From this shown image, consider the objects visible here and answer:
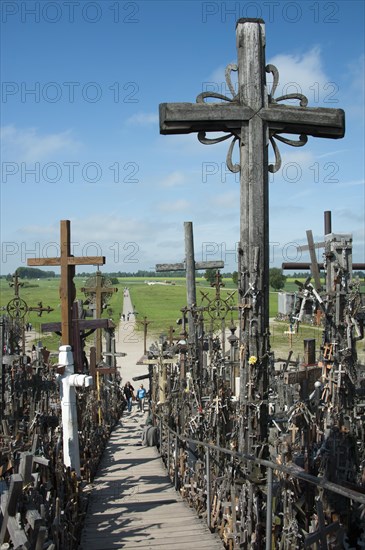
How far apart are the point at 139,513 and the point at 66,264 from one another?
349 centimetres

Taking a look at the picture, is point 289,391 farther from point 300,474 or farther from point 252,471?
point 300,474

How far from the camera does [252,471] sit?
13.9ft

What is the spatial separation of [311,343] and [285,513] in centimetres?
870

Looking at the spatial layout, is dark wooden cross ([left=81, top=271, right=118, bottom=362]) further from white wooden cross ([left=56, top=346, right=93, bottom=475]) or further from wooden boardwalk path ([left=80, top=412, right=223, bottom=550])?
white wooden cross ([left=56, top=346, right=93, bottom=475])

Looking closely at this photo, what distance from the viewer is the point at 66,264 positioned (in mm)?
7758

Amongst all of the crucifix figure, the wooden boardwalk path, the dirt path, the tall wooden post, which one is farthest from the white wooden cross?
the dirt path

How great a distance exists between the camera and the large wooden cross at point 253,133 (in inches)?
166

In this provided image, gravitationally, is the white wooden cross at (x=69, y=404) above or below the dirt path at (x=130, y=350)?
above

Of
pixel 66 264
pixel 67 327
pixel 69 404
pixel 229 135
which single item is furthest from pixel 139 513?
pixel 229 135

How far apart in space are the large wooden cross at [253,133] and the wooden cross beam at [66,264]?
3811 millimetres

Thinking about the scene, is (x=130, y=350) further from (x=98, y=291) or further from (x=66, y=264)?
(x=66, y=264)

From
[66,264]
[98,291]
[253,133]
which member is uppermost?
[253,133]

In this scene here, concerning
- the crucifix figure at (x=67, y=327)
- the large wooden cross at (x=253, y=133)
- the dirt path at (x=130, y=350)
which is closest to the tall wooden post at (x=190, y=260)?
the crucifix figure at (x=67, y=327)

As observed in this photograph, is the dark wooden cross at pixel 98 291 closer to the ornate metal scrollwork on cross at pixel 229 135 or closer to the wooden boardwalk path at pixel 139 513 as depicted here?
the wooden boardwalk path at pixel 139 513
